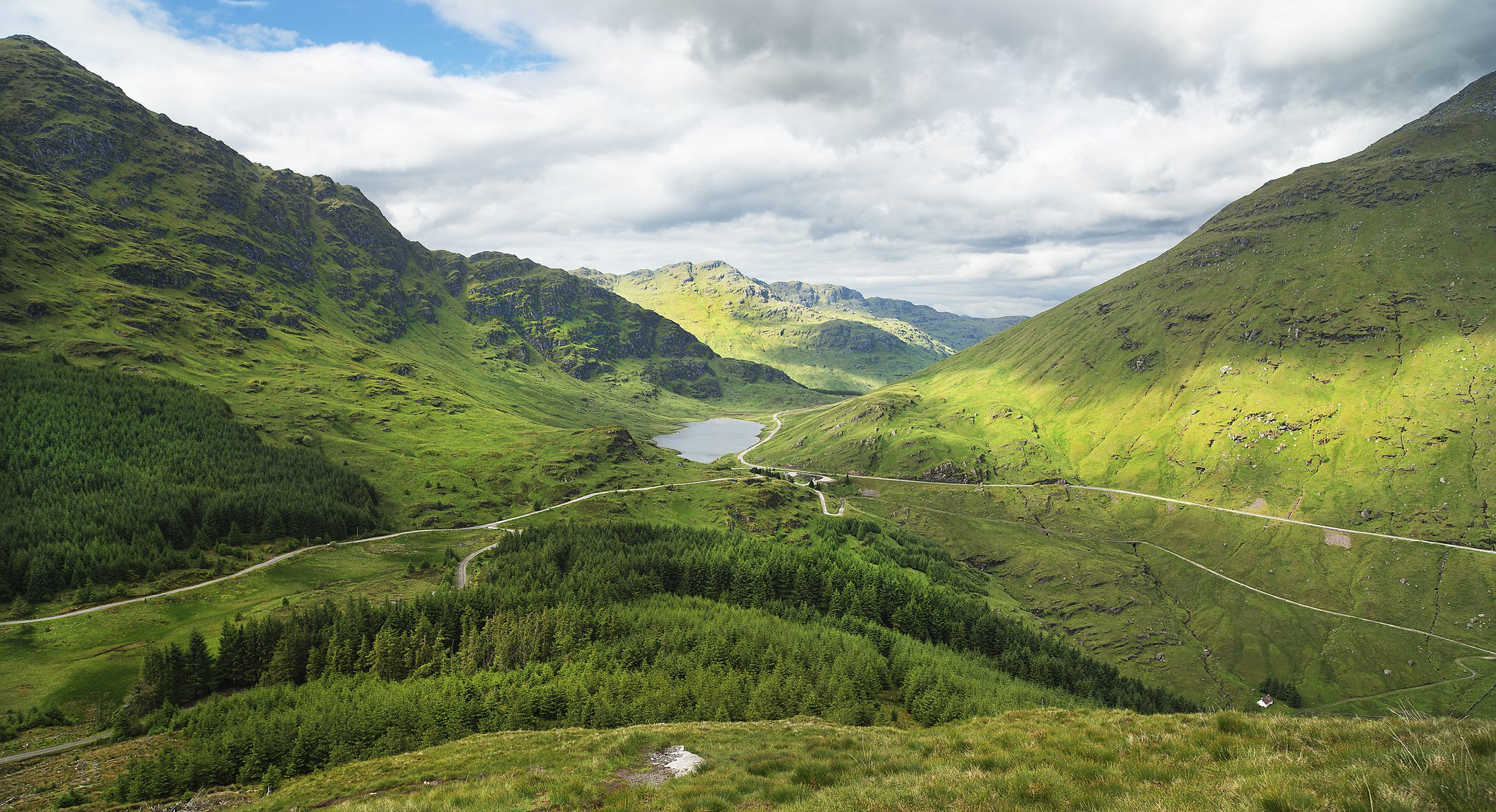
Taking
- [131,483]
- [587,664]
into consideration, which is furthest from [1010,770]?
[131,483]

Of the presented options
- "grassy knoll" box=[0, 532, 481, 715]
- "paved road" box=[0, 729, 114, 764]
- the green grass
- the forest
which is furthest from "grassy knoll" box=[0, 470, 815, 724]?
the green grass

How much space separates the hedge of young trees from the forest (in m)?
49.9

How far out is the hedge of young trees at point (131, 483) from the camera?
11188 cm

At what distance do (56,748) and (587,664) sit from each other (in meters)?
53.4

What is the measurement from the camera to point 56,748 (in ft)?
195

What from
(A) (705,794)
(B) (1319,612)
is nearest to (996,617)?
(A) (705,794)

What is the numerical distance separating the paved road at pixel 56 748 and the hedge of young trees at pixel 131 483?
66689 mm

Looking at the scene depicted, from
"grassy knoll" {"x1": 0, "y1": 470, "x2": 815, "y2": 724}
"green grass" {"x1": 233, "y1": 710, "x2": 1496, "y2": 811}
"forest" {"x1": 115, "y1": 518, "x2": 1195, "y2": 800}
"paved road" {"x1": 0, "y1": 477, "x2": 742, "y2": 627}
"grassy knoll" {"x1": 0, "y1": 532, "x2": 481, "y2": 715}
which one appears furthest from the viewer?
"paved road" {"x1": 0, "y1": 477, "x2": 742, "y2": 627}

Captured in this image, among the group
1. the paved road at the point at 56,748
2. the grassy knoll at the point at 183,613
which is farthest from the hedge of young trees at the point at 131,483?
the paved road at the point at 56,748

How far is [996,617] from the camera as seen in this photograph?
433 ft

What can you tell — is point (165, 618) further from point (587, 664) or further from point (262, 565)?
point (587, 664)

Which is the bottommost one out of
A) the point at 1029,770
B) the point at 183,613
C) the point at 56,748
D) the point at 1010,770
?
the point at 183,613

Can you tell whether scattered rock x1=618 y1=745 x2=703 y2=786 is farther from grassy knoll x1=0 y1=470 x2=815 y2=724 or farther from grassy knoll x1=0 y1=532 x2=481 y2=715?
grassy knoll x1=0 y1=532 x2=481 y2=715

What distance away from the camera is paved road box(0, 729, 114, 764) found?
56.4 meters
